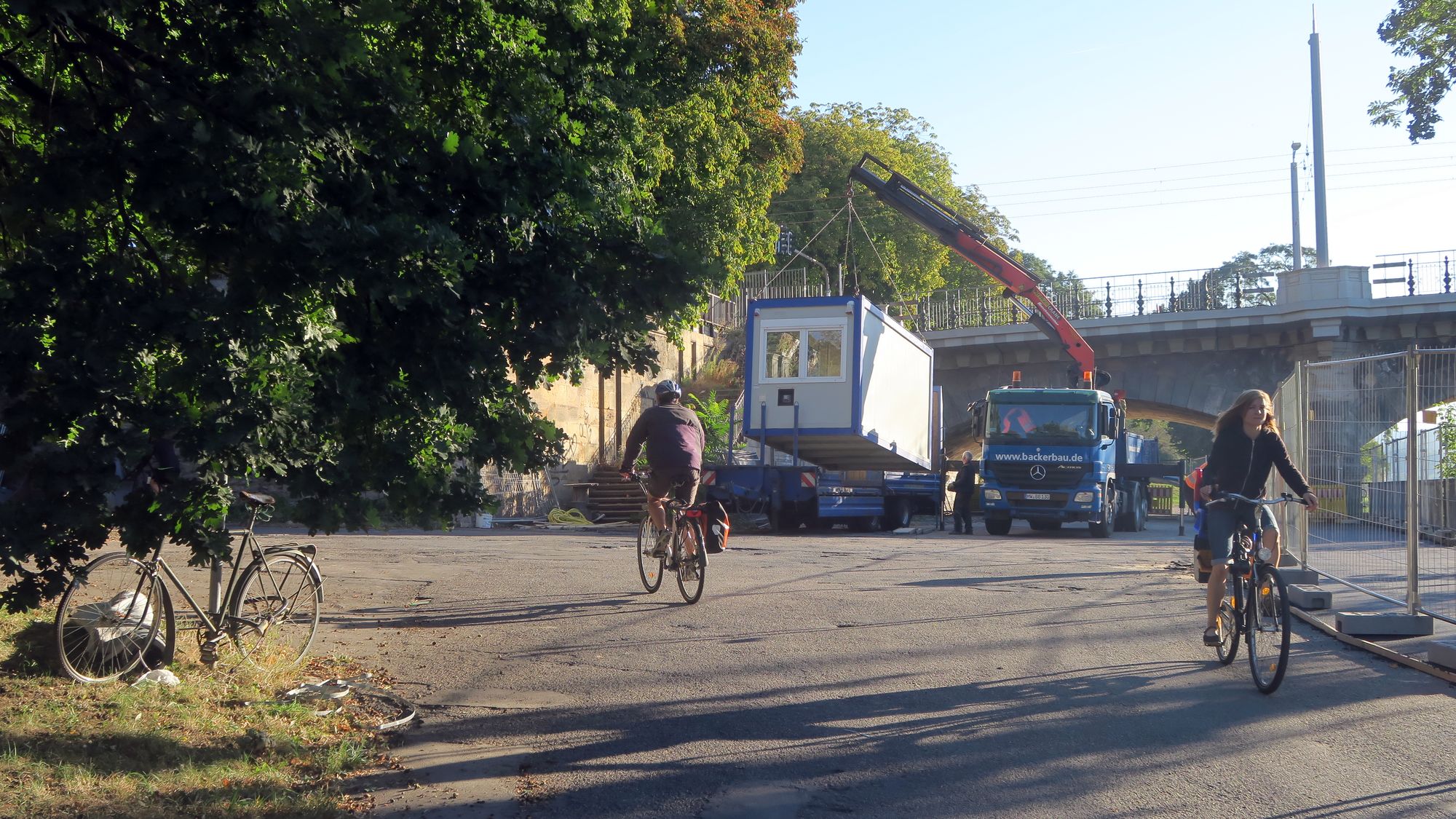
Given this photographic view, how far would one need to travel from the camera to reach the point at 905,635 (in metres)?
9.02

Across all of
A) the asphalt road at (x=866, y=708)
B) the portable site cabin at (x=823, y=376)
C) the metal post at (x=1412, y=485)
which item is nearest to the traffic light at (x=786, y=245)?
the portable site cabin at (x=823, y=376)

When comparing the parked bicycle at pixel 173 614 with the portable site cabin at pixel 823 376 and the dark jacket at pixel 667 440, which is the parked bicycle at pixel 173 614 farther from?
the portable site cabin at pixel 823 376

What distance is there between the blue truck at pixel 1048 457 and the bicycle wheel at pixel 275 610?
63.1 ft

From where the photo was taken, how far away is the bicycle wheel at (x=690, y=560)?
408 inches

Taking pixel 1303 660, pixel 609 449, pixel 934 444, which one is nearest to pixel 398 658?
pixel 1303 660

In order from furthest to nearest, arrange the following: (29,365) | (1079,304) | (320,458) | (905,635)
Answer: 1. (1079,304)
2. (905,635)
3. (320,458)
4. (29,365)

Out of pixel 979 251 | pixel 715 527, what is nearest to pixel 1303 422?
pixel 715 527

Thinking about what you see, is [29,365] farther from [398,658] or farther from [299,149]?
[398,658]

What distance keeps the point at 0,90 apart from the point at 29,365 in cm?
250

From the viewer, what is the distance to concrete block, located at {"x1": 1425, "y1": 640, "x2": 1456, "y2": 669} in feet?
25.0

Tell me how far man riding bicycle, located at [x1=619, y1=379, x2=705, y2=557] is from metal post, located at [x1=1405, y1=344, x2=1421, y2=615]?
5339 mm

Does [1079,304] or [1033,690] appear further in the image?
[1079,304]

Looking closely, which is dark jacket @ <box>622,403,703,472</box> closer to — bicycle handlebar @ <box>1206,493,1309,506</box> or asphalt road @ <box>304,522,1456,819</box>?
asphalt road @ <box>304,522,1456,819</box>

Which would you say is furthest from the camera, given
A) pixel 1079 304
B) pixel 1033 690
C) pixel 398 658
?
pixel 1079 304
